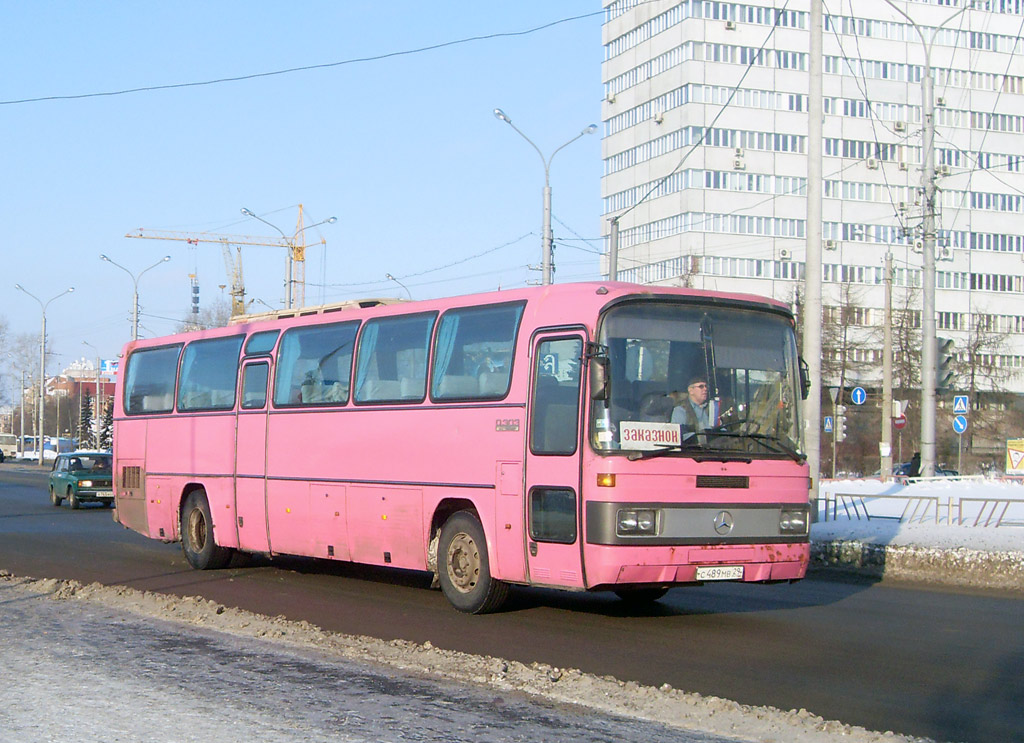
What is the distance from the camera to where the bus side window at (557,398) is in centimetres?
1112

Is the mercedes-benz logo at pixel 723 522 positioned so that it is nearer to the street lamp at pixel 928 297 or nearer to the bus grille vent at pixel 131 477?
the bus grille vent at pixel 131 477

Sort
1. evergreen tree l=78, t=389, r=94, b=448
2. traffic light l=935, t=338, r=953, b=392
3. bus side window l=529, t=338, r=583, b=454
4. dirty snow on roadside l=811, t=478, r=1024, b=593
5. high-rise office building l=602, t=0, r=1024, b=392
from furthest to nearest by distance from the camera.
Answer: evergreen tree l=78, t=389, r=94, b=448 → high-rise office building l=602, t=0, r=1024, b=392 → traffic light l=935, t=338, r=953, b=392 → dirty snow on roadside l=811, t=478, r=1024, b=593 → bus side window l=529, t=338, r=583, b=454

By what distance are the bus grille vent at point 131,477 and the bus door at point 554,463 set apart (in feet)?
30.5

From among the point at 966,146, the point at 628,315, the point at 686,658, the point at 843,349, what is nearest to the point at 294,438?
the point at 628,315

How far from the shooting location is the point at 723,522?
11117 millimetres

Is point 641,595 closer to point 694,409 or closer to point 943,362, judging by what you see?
point 694,409

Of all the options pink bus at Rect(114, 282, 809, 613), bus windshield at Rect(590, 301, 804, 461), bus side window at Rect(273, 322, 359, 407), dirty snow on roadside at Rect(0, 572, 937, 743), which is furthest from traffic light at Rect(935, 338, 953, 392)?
dirty snow on roadside at Rect(0, 572, 937, 743)

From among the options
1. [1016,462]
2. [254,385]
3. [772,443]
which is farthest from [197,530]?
[1016,462]

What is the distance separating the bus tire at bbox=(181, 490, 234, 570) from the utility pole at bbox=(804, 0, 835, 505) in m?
8.57

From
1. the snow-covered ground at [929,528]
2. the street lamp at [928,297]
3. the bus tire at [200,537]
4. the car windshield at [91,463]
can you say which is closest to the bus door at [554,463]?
the bus tire at [200,537]

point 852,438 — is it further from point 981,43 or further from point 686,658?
point 686,658

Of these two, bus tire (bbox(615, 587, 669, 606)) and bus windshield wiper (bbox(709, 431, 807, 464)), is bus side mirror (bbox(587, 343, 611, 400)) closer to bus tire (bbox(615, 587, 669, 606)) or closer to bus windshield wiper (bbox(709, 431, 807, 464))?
bus windshield wiper (bbox(709, 431, 807, 464))

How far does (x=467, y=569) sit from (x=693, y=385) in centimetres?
308

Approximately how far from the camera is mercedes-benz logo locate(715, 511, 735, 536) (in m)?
11.1
